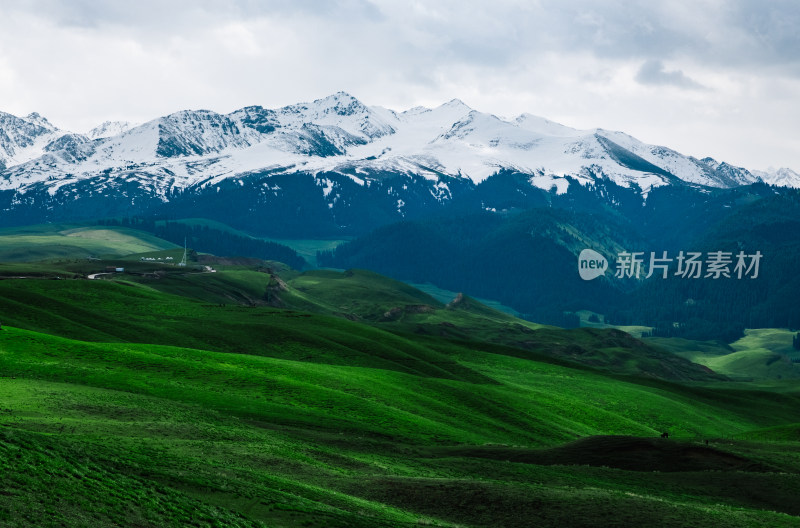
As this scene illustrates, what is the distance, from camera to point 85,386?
89500 millimetres

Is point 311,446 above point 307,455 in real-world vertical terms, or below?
below

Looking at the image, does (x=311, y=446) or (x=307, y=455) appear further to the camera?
(x=311, y=446)

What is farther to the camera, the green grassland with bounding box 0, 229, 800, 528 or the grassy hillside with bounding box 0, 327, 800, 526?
the green grassland with bounding box 0, 229, 800, 528

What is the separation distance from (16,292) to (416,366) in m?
68.5

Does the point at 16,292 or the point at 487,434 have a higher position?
the point at 16,292

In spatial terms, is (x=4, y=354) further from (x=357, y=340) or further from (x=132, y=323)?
(x=357, y=340)

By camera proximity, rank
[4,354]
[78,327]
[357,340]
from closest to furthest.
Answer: [4,354] < [78,327] < [357,340]

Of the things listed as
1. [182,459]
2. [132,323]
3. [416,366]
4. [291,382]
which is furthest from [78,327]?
[182,459]

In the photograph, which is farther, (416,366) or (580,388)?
(580,388)

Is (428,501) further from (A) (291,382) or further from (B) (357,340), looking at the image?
(B) (357,340)

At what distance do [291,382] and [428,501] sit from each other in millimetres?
51009

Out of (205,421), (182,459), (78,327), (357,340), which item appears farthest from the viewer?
(357,340)

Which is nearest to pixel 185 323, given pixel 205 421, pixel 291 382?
pixel 291 382

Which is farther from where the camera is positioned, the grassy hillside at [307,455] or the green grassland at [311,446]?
the green grassland at [311,446]
